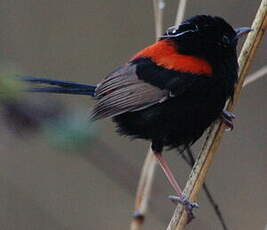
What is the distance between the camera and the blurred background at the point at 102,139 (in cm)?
714

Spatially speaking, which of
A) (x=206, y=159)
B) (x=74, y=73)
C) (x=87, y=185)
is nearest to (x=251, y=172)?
(x=87, y=185)

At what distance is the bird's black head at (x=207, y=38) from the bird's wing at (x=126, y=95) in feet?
1.01

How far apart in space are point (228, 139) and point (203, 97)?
342cm

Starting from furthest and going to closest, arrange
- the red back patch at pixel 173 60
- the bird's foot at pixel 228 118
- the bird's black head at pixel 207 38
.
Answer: the bird's black head at pixel 207 38
the red back patch at pixel 173 60
the bird's foot at pixel 228 118

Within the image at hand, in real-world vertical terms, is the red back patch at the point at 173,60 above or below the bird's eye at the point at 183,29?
below

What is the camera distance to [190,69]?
4.21 metres

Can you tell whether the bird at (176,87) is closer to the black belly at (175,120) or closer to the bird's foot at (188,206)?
the black belly at (175,120)

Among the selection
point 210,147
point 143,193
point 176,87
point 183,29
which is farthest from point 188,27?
point 143,193

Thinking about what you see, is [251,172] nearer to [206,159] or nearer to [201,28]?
[201,28]

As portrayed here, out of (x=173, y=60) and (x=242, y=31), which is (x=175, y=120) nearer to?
(x=173, y=60)

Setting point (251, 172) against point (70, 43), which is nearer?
point (251, 172)

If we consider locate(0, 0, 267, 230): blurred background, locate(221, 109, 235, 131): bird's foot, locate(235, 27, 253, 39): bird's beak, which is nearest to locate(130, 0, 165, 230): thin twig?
locate(221, 109, 235, 131): bird's foot

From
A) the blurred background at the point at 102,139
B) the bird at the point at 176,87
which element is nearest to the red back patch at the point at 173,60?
the bird at the point at 176,87

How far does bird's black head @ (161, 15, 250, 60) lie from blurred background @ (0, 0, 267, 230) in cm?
224
